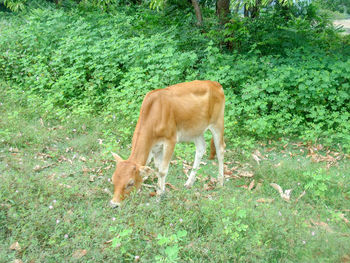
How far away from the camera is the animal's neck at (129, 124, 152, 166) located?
452 cm

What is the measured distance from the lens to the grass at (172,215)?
369 centimetres

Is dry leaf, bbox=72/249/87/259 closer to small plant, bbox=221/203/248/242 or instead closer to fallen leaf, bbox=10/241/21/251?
fallen leaf, bbox=10/241/21/251

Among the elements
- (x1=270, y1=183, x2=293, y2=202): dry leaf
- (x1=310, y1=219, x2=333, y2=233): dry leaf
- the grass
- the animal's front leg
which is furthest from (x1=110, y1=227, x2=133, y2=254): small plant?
(x1=270, y1=183, x2=293, y2=202): dry leaf

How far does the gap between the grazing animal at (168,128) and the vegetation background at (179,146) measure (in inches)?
11.5

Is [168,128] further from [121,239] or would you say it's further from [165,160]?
[121,239]

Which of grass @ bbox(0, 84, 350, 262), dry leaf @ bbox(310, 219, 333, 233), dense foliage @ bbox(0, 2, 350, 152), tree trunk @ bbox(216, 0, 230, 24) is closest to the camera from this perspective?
grass @ bbox(0, 84, 350, 262)

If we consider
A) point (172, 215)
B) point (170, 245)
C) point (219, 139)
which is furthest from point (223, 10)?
point (170, 245)

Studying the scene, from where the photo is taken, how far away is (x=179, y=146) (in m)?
6.82

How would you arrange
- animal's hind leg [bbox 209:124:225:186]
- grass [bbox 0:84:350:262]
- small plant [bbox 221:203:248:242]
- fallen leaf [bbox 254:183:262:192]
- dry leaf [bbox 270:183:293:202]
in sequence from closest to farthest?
grass [bbox 0:84:350:262]
small plant [bbox 221:203:248:242]
dry leaf [bbox 270:183:293:202]
fallen leaf [bbox 254:183:262:192]
animal's hind leg [bbox 209:124:225:186]

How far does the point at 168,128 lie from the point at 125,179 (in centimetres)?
110

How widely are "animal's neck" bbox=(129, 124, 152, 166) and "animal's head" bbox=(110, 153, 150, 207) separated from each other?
206 millimetres

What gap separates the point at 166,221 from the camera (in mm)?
4074

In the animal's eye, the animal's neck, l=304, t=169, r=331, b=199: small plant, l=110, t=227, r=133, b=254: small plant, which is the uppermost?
the animal's neck

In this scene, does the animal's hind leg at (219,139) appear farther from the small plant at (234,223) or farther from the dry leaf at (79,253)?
the dry leaf at (79,253)
